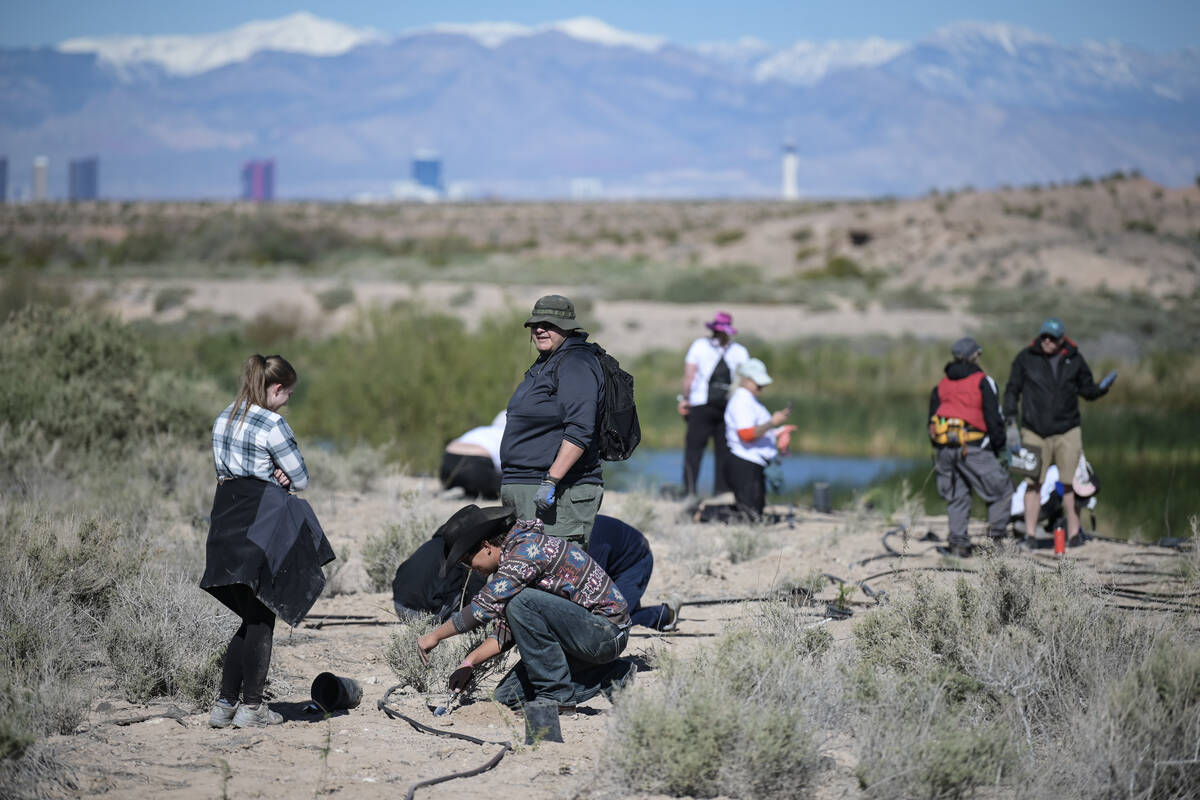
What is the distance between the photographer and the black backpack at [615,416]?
6473 millimetres

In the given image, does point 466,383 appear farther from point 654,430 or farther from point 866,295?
point 866,295

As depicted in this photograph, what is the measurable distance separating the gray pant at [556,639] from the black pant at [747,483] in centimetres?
517

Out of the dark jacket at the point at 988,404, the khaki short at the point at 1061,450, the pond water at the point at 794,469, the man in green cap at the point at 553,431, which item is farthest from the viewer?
the pond water at the point at 794,469

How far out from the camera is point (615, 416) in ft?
21.3

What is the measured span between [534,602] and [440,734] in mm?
784

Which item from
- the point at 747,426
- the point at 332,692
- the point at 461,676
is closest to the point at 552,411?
the point at 461,676

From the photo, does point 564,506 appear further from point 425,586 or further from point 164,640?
point 164,640

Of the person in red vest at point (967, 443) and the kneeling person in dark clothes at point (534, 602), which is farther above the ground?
the person in red vest at point (967, 443)

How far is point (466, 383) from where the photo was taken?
57.6ft

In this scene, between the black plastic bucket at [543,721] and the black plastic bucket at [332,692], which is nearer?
the black plastic bucket at [543,721]

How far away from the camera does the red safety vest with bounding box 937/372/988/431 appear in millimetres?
10266

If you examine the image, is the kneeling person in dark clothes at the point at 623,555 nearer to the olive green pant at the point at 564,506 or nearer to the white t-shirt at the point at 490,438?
the olive green pant at the point at 564,506

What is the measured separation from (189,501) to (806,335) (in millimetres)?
24700

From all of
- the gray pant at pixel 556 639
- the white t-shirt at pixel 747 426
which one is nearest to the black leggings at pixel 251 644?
the gray pant at pixel 556 639
